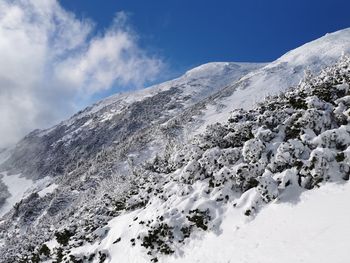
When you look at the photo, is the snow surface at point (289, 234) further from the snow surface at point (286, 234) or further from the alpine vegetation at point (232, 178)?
the alpine vegetation at point (232, 178)

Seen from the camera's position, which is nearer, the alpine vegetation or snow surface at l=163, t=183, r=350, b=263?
snow surface at l=163, t=183, r=350, b=263

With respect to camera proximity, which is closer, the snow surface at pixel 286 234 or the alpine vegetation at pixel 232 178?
the snow surface at pixel 286 234

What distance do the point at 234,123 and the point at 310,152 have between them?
13.7m

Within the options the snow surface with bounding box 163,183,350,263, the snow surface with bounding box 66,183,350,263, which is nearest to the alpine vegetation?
the snow surface with bounding box 66,183,350,263

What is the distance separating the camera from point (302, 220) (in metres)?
22.4

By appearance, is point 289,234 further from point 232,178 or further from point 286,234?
point 232,178

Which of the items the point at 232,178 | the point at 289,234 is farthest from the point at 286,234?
the point at 232,178

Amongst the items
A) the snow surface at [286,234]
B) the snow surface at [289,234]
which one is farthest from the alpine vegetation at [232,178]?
the snow surface at [289,234]

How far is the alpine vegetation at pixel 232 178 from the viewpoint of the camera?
26469mm

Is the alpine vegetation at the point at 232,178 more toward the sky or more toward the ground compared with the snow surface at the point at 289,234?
more toward the sky

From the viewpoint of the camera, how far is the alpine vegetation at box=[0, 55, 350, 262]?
26469mm

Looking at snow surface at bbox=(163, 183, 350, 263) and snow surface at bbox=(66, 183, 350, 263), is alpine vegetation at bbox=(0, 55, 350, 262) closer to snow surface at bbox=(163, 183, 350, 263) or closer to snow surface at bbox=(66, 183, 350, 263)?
snow surface at bbox=(66, 183, 350, 263)

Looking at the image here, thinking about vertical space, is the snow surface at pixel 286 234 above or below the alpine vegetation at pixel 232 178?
below

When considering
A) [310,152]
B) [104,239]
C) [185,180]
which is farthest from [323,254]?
[104,239]
